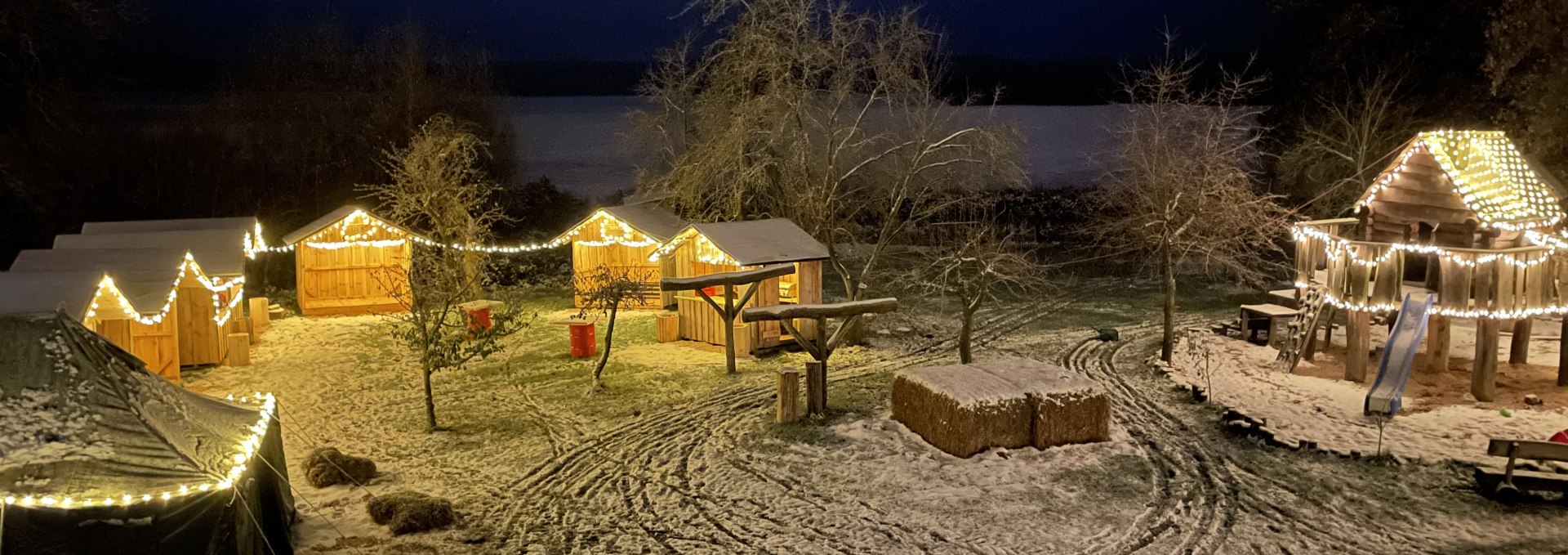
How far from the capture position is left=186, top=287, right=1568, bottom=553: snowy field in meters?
10.9

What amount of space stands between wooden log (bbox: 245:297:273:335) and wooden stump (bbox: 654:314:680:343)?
9.42 meters

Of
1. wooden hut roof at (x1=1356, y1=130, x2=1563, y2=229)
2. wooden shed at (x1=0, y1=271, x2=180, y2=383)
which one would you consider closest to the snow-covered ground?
wooden hut roof at (x1=1356, y1=130, x2=1563, y2=229)

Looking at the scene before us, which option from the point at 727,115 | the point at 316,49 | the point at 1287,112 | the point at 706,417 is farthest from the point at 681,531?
the point at 316,49

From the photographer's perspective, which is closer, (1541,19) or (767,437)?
(767,437)

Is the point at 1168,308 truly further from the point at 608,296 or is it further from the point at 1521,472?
the point at 608,296

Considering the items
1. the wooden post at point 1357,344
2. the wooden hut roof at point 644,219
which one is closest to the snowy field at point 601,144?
Result: the wooden hut roof at point 644,219

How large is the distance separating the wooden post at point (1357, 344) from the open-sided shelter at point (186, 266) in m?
20.2

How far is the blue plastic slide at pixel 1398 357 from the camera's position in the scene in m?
15.0

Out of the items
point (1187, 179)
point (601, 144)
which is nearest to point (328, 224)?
point (601, 144)

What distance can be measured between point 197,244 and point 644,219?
1007 centimetres

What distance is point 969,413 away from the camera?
13.4 meters

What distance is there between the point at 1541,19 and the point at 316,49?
37.6 metres

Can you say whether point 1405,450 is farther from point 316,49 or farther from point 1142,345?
point 316,49

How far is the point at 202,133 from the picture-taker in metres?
34.3
